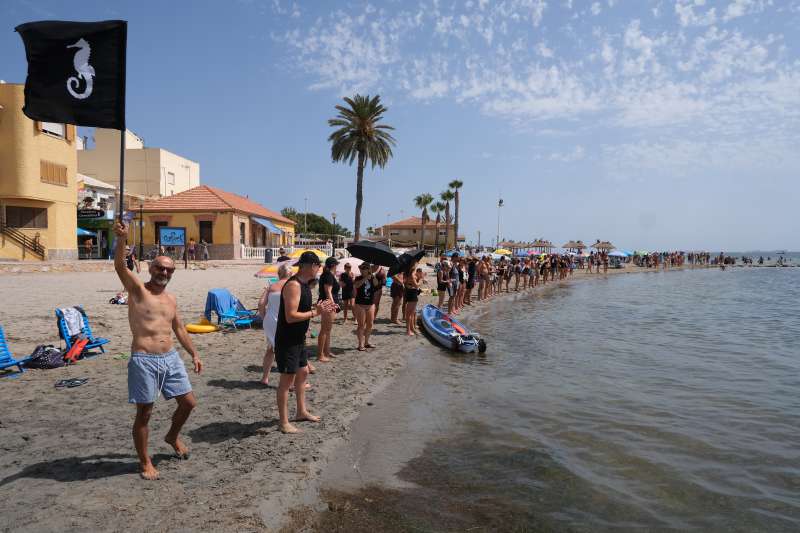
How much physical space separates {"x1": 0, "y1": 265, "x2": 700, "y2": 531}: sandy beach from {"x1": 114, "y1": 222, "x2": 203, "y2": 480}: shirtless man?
414 millimetres

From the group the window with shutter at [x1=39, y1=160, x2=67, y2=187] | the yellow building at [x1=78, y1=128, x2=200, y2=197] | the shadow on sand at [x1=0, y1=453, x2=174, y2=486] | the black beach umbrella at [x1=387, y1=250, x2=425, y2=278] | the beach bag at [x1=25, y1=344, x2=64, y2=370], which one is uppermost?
the yellow building at [x1=78, y1=128, x2=200, y2=197]

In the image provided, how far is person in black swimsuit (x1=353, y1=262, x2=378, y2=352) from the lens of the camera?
30.1 ft

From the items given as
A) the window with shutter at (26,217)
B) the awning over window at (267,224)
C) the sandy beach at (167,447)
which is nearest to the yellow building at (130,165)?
the awning over window at (267,224)

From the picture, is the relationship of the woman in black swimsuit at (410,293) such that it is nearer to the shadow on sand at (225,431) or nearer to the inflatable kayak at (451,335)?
the inflatable kayak at (451,335)

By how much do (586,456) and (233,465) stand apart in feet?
12.4

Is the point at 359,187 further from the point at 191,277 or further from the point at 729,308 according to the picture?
the point at 729,308

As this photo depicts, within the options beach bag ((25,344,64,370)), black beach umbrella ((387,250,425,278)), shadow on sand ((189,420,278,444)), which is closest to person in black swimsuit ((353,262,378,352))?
black beach umbrella ((387,250,425,278))

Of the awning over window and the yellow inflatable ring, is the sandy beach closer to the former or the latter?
the yellow inflatable ring

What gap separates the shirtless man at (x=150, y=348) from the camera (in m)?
3.80

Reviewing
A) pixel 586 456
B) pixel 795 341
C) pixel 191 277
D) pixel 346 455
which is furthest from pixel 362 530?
pixel 191 277

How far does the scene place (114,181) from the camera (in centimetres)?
4650

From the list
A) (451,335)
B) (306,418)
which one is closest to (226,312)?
(451,335)

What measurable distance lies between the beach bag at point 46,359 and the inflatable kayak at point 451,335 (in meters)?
7.12

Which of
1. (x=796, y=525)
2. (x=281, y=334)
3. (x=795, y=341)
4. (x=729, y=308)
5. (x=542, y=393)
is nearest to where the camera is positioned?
(x=796, y=525)
